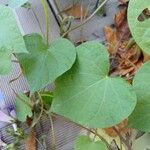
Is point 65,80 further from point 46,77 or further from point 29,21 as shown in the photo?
point 29,21

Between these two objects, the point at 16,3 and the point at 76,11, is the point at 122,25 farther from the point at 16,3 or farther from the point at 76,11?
the point at 16,3

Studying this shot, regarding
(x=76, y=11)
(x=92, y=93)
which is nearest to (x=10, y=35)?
(x=92, y=93)

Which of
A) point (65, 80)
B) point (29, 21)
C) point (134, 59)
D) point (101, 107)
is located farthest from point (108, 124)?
point (29, 21)

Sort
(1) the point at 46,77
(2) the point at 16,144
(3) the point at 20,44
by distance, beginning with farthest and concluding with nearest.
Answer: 1. (2) the point at 16,144
2. (1) the point at 46,77
3. (3) the point at 20,44

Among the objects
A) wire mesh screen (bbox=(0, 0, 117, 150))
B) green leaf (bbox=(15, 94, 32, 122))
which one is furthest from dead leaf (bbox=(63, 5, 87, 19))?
green leaf (bbox=(15, 94, 32, 122))

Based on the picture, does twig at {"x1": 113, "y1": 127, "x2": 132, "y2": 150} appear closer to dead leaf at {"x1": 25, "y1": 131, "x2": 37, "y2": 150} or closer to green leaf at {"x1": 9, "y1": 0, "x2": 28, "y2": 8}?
dead leaf at {"x1": 25, "y1": 131, "x2": 37, "y2": 150}

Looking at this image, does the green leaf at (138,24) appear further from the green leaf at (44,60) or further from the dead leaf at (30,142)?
the dead leaf at (30,142)

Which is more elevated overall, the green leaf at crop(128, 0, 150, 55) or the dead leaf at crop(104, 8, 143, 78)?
the green leaf at crop(128, 0, 150, 55)

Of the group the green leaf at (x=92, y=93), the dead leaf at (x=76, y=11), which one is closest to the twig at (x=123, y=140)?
the green leaf at (x=92, y=93)
